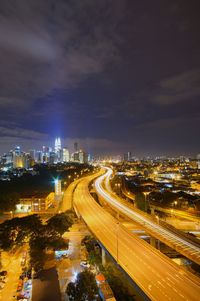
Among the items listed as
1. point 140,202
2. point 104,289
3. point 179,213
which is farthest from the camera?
point 140,202

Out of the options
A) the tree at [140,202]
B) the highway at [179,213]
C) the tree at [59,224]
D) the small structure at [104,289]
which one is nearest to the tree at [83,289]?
the small structure at [104,289]

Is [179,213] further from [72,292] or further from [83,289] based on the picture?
[72,292]

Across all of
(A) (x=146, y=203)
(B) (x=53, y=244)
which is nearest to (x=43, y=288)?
(B) (x=53, y=244)

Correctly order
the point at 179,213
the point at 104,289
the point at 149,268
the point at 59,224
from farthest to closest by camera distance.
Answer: the point at 179,213, the point at 59,224, the point at 104,289, the point at 149,268

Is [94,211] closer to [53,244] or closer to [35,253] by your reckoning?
[53,244]

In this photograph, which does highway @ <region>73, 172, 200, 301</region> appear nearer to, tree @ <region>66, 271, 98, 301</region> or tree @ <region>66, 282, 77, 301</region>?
tree @ <region>66, 271, 98, 301</region>

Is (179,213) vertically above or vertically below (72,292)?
above

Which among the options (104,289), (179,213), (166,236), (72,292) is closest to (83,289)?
(72,292)

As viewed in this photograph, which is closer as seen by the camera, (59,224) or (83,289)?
(83,289)
